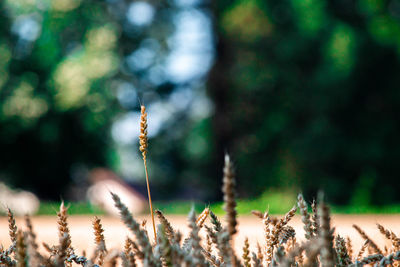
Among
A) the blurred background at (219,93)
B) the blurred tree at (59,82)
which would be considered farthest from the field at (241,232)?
the blurred tree at (59,82)

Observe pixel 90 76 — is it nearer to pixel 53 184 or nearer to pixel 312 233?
pixel 53 184

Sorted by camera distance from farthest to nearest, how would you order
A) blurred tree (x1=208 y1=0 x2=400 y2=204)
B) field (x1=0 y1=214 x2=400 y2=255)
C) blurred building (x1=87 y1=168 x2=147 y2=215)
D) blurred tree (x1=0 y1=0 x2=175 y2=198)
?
blurred tree (x1=0 y1=0 x2=175 y2=198) → blurred building (x1=87 y1=168 x2=147 y2=215) → blurred tree (x1=208 y1=0 x2=400 y2=204) → field (x1=0 y1=214 x2=400 y2=255)

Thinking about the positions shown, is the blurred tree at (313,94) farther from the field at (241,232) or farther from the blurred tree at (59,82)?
the field at (241,232)

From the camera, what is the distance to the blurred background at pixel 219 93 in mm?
17547

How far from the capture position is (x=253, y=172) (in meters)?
18.9

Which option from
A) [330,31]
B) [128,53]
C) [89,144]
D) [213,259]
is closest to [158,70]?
[128,53]

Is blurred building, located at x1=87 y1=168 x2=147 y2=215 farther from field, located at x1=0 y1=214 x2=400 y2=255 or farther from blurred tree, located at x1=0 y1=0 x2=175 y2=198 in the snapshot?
field, located at x1=0 y1=214 x2=400 y2=255

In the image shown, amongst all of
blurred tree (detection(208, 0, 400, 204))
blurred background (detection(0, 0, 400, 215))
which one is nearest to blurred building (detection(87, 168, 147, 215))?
blurred background (detection(0, 0, 400, 215))

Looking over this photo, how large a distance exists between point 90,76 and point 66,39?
3.97 meters

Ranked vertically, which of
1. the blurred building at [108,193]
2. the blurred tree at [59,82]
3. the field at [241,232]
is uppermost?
the blurred tree at [59,82]

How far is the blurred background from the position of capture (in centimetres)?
1755

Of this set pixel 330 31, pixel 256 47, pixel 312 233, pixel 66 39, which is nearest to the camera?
pixel 312 233

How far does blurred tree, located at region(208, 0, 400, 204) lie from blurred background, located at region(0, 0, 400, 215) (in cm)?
5

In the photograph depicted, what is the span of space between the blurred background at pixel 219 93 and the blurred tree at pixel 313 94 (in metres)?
0.05
